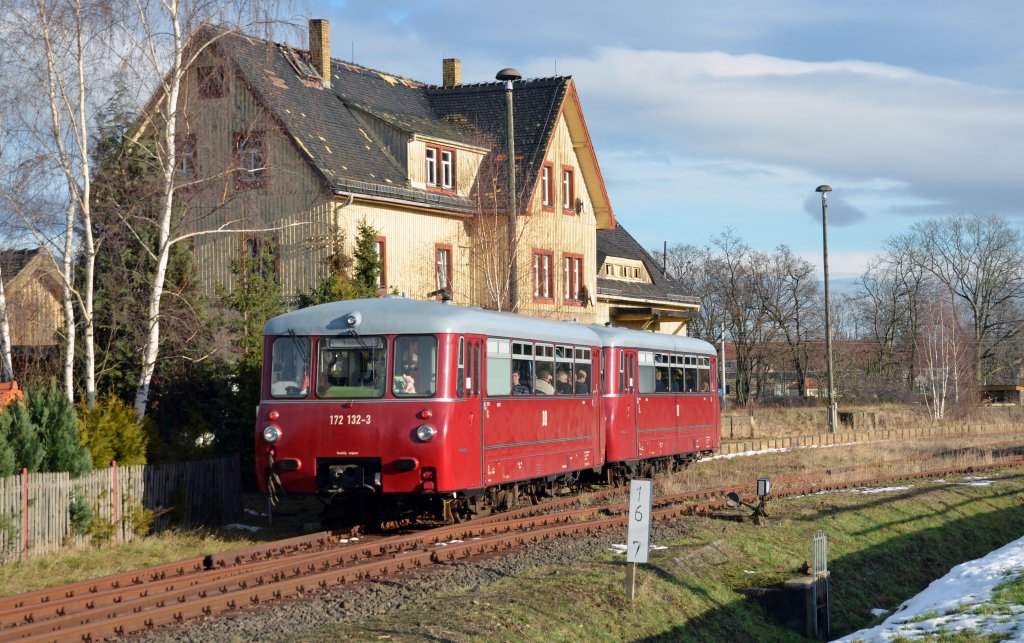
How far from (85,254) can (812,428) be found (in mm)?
30289

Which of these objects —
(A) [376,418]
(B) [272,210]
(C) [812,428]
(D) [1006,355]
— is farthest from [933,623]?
(D) [1006,355]

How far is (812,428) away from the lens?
4434 centimetres

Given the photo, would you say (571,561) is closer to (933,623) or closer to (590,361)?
(933,623)

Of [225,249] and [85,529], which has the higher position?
[225,249]

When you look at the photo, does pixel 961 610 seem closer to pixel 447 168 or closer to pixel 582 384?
pixel 582 384

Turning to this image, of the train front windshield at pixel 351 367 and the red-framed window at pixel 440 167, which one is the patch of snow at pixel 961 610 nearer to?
the train front windshield at pixel 351 367

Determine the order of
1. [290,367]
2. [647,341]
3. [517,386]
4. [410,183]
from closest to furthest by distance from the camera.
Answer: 1. [290,367]
2. [517,386]
3. [647,341]
4. [410,183]

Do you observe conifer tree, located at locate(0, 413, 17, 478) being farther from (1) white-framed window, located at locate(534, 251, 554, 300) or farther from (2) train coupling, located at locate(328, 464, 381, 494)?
(1) white-framed window, located at locate(534, 251, 554, 300)

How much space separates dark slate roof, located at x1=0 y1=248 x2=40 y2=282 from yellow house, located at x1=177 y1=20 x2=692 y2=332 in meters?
2.92

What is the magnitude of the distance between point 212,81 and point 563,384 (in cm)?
810

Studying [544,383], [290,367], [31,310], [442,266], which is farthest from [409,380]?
[442,266]

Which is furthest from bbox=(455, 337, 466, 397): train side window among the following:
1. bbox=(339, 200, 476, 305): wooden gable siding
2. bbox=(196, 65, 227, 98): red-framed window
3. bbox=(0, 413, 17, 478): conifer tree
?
bbox=(339, 200, 476, 305): wooden gable siding

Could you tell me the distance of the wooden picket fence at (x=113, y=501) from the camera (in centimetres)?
1436

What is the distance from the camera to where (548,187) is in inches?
1478
